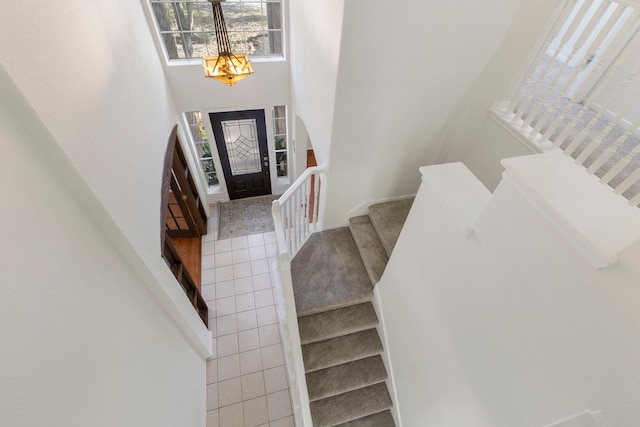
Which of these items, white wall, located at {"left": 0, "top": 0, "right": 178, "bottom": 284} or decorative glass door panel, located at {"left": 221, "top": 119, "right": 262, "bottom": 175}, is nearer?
white wall, located at {"left": 0, "top": 0, "right": 178, "bottom": 284}

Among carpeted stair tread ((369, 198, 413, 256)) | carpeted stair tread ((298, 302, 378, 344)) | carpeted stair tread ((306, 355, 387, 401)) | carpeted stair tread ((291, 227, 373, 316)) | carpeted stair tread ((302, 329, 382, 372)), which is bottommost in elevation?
carpeted stair tread ((306, 355, 387, 401))

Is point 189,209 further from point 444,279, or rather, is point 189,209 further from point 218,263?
point 444,279

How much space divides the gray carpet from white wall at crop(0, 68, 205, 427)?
304 cm

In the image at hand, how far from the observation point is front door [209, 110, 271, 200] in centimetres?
461

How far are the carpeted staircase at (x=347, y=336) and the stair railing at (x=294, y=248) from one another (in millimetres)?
191

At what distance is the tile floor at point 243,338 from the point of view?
3.06 m

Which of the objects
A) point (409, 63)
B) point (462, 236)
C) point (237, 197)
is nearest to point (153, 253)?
point (462, 236)

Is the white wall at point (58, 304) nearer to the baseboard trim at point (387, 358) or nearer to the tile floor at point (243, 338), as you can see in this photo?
the tile floor at point (243, 338)

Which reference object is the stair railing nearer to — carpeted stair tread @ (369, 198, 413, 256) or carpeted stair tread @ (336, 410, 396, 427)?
carpeted stair tread @ (336, 410, 396, 427)

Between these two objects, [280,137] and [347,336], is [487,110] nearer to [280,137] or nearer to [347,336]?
[347,336]

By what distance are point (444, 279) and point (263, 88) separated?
3.81m

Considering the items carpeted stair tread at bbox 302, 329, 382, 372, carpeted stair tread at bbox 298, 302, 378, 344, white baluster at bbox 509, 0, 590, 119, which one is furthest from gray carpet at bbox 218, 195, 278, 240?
white baluster at bbox 509, 0, 590, 119

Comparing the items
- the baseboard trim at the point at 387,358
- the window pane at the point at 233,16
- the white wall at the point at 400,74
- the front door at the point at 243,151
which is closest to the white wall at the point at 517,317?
the baseboard trim at the point at 387,358

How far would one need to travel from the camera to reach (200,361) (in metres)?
3.17
